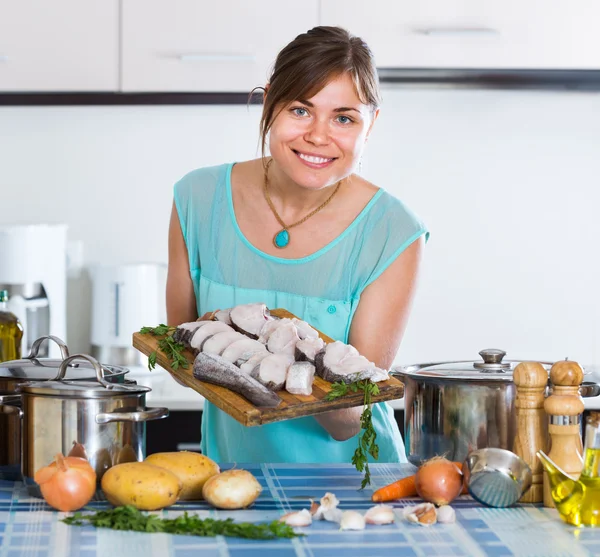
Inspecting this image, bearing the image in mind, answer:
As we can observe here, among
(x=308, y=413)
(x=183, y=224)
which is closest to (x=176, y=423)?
(x=183, y=224)

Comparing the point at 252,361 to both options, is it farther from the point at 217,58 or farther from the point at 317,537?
the point at 217,58

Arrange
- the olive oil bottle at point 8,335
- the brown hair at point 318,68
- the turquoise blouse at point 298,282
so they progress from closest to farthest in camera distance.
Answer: the brown hair at point 318,68 → the turquoise blouse at point 298,282 → the olive oil bottle at point 8,335

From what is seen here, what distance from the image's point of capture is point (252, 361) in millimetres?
A: 1491

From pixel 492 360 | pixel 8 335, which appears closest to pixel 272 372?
pixel 492 360

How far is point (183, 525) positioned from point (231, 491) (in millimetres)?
108

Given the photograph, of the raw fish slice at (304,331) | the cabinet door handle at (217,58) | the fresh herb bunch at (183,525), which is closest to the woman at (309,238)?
the raw fish slice at (304,331)

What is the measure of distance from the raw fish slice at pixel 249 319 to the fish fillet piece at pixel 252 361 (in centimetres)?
11

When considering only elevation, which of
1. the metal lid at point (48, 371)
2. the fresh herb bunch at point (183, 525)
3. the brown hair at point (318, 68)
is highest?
the brown hair at point (318, 68)

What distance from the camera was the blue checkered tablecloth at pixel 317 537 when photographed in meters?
1.16

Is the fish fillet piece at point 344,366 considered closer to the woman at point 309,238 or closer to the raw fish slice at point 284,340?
the raw fish slice at point 284,340

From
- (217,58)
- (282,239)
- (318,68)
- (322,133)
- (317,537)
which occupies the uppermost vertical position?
(217,58)

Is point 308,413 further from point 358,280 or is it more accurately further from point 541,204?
point 541,204

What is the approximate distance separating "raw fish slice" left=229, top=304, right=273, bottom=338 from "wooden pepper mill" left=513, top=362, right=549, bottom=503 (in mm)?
455

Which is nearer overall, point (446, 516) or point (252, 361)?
point (446, 516)
